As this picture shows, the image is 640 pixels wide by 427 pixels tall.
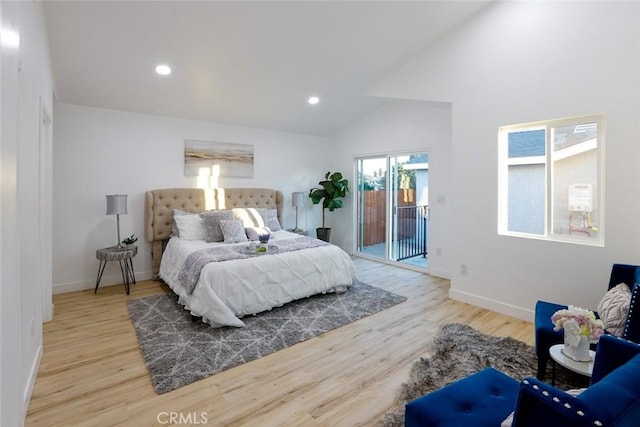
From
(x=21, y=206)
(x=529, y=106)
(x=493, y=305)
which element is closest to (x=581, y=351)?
(x=493, y=305)

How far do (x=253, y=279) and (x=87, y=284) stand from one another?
8.43ft

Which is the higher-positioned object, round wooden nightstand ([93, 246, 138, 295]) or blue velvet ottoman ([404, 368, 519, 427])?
round wooden nightstand ([93, 246, 138, 295])

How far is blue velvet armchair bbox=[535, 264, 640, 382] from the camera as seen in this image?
1.84 m

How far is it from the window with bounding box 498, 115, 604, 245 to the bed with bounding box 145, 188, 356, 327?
2095 mm

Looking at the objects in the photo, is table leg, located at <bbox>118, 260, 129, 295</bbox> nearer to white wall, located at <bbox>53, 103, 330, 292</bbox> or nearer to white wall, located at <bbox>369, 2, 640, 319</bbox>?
white wall, located at <bbox>53, 103, 330, 292</bbox>

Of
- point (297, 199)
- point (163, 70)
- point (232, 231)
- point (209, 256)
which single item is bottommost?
point (209, 256)

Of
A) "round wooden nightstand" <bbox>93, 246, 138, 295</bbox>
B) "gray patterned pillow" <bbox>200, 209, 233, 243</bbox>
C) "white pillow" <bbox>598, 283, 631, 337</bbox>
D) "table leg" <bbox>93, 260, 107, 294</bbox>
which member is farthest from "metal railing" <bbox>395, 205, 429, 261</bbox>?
"table leg" <bbox>93, 260, 107, 294</bbox>

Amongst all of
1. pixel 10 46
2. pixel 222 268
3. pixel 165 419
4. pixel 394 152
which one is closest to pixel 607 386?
pixel 165 419

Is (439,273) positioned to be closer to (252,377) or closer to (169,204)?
(252,377)

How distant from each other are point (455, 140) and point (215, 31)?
2924 millimetres

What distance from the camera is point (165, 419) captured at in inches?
73.2

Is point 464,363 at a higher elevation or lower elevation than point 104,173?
lower

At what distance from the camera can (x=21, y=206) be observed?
1.83 m

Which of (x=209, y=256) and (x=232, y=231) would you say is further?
(x=232, y=231)
